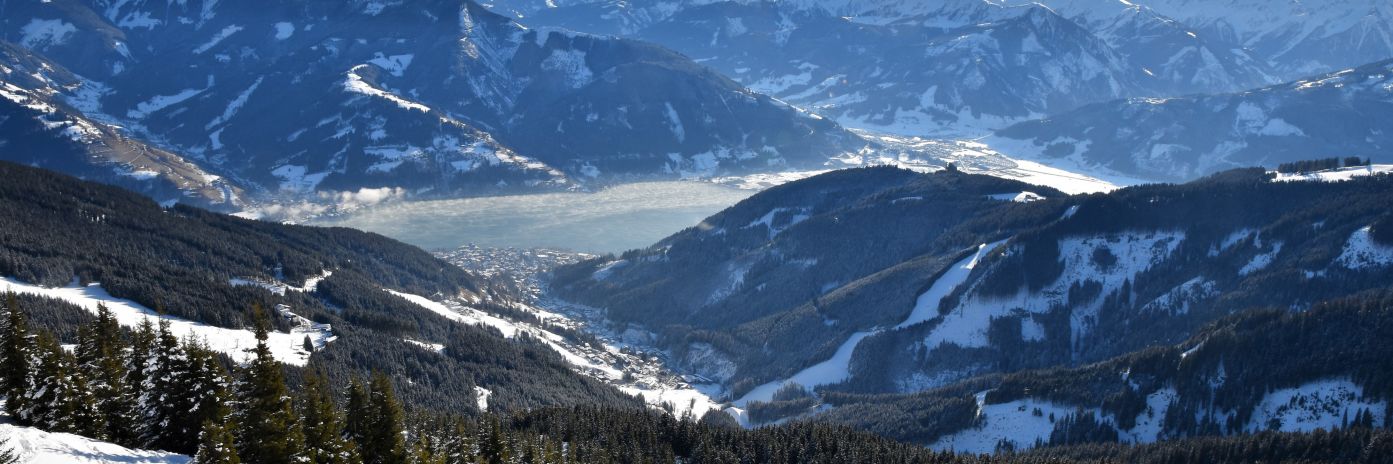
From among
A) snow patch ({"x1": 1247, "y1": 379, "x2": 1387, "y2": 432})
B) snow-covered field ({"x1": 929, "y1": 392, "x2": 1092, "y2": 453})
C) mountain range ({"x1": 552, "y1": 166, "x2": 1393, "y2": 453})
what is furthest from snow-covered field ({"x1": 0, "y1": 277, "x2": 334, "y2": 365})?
snow patch ({"x1": 1247, "y1": 379, "x2": 1387, "y2": 432})

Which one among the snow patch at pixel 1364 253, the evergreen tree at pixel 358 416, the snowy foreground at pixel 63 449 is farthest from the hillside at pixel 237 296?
the snow patch at pixel 1364 253

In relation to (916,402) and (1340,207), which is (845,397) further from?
(1340,207)

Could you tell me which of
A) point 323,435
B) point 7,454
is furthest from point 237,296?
point 7,454

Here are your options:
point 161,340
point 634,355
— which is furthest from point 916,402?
point 161,340

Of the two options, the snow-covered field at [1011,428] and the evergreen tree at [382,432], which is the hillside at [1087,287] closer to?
the snow-covered field at [1011,428]

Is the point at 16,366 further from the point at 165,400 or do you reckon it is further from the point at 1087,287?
the point at 1087,287
